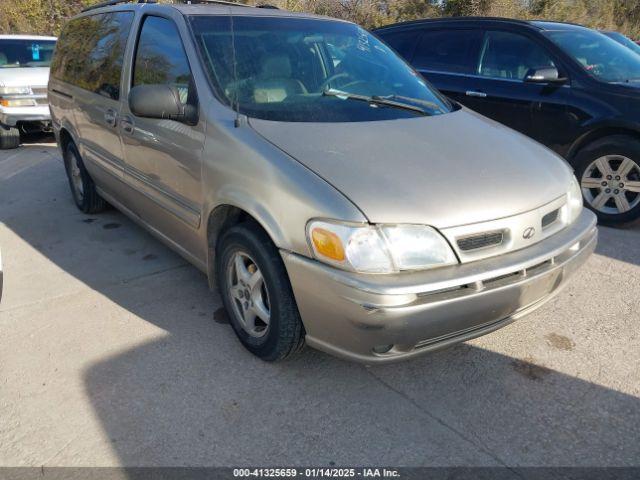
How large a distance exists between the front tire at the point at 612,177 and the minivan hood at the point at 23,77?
741cm

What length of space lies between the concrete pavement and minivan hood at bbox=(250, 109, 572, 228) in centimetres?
88

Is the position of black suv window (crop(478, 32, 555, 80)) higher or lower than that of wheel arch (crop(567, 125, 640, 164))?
higher

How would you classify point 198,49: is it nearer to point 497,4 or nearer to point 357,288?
point 357,288

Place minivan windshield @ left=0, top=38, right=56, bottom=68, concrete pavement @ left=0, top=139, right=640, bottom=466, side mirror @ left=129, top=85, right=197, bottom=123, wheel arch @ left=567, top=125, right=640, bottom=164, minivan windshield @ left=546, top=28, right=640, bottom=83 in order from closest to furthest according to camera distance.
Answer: concrete pavement @ left=0, top=139, right=640, bottom=466 < side mirror @ left=129, top=85, right=197, bottom=123 < wheel arch @ left=567, top=125, right=640, bottom=164 < minivan windshield @ left=546, top=28, right=640, bottom=83 < minivan windshield @ left=0, top=38, right=56, bottom=68

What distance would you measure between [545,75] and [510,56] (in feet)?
2.04

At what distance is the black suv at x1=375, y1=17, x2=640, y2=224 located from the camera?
4711 mm

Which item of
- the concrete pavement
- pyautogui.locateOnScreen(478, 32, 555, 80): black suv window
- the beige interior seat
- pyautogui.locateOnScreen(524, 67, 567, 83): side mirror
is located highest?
the beige interior seat

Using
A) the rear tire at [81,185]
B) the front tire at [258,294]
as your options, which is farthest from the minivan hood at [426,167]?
the rear tire at [81,185]

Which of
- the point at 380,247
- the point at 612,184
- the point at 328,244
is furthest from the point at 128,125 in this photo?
the point at 612,184

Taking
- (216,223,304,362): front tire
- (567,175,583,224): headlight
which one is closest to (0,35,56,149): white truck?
(216,223,304,362): front tire

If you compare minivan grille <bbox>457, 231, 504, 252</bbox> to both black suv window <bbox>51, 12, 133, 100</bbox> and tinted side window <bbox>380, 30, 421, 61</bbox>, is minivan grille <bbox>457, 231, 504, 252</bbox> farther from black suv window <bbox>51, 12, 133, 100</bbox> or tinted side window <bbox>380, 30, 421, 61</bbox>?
tinted side window <bbox>380, 30, 421, 61</bbox>

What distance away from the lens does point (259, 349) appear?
2811mm

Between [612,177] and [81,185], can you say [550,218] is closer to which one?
[612,177]

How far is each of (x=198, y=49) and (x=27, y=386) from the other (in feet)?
6.46
